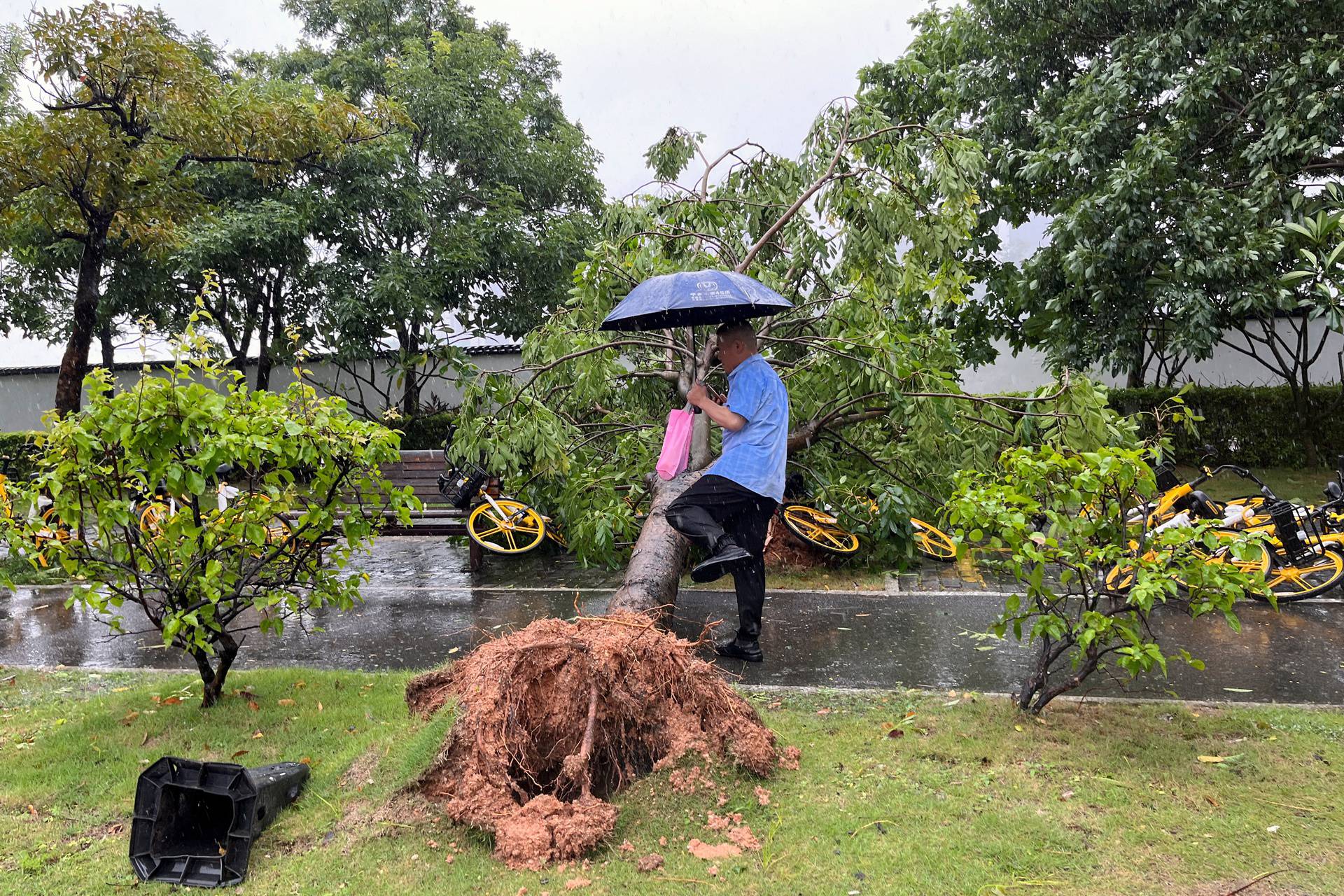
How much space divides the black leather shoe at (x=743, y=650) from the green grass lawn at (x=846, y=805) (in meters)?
0.70

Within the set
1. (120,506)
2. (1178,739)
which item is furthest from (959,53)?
(120,506)

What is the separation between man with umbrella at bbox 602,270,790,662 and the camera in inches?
185

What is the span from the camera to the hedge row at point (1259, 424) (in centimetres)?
1395

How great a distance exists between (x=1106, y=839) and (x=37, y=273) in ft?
59.1

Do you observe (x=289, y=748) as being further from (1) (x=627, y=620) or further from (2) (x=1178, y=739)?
(2) (x=1178, y=739)

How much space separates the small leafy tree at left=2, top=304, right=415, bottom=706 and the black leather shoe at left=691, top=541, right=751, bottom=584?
1.51 m

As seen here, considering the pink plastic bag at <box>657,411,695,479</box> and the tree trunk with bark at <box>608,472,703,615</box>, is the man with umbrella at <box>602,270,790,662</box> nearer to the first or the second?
the tree trunk with bark at <box>608,472,703,615</box>

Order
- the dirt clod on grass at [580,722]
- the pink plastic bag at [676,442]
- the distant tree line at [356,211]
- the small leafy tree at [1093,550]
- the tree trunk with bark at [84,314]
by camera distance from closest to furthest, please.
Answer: the dirt clod on grass at [580,722] < the small leafy tree at [1093,550] < the pink plastic bag at [676,442] < the tree trunk with bark at [84,314] < the distant tree line at [356,211]

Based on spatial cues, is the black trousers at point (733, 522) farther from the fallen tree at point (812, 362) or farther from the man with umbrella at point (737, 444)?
the fallen tree at point (812, 362)

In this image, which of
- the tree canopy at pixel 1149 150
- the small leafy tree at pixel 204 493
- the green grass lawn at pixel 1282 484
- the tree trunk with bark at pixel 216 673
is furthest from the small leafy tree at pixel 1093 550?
the green grass lawn at pixel 1282 484

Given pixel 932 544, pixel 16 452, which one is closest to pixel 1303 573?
pixel 932 544

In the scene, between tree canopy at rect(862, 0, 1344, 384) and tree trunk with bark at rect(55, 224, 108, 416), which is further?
tree canopy at rect(862, 0, 1344, 384)

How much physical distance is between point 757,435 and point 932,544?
13.0 ft

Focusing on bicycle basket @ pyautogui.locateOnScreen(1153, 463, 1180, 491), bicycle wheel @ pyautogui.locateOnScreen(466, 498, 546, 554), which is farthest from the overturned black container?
bicycle basket @ pyautogui.locateOnScreen(1153, 463, 1180, 491)
